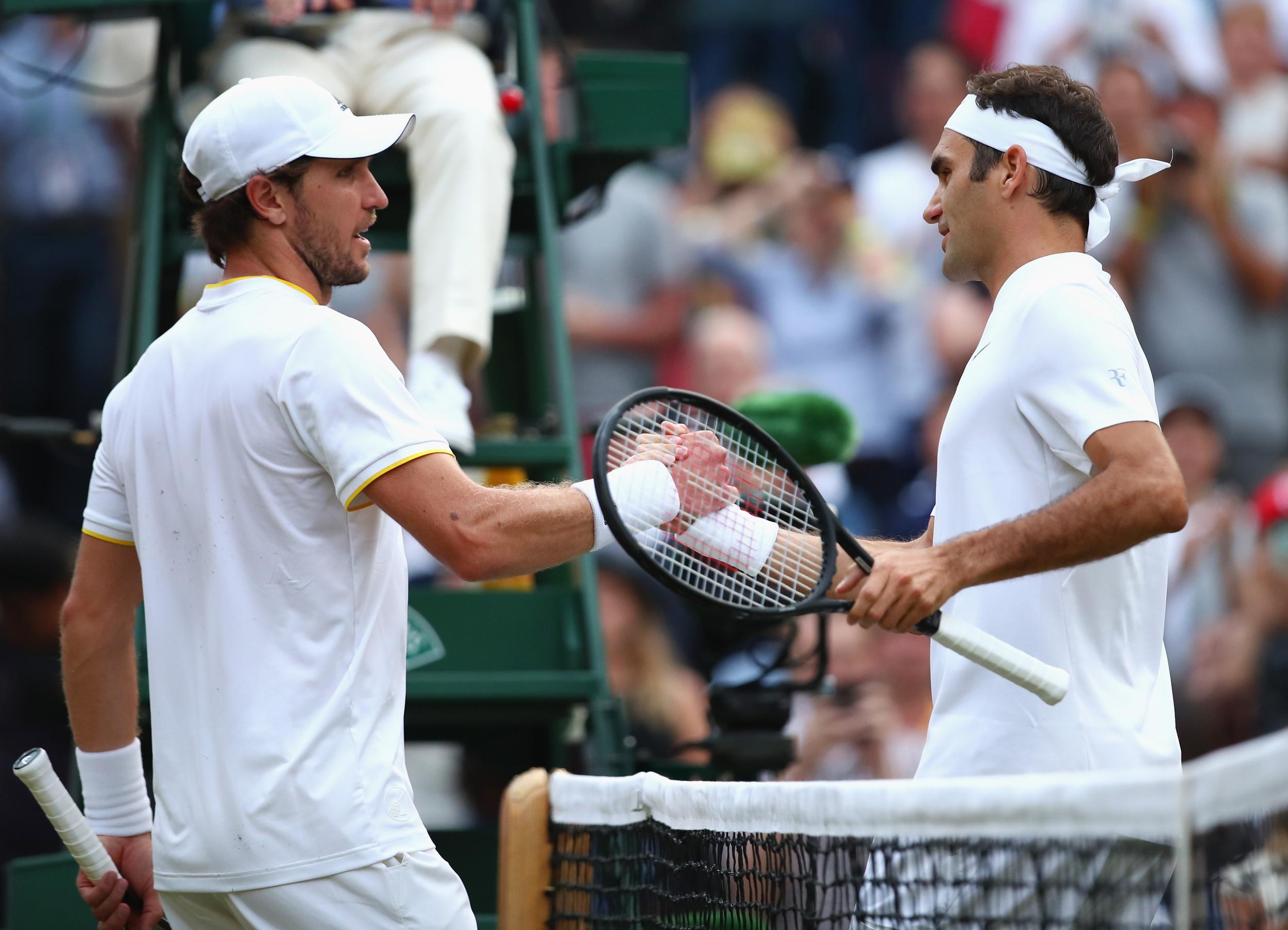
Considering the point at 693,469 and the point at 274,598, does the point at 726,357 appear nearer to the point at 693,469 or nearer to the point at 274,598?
the point at 693,469

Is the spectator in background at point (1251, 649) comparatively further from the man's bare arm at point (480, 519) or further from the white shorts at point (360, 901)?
the white shorts at point (360, 901)

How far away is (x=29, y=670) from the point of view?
18.2 ft

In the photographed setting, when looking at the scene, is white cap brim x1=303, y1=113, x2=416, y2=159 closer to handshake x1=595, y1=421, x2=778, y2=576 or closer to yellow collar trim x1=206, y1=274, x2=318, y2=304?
yellow collar trim x1=206, y1=274, x2=318, y2=304

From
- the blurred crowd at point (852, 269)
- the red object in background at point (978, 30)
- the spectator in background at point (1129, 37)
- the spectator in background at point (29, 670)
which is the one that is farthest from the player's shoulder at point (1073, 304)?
the red object in background at point (978, 30)

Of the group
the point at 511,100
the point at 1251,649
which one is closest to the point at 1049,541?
the point at 511,100

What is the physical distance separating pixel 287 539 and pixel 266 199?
0.60 meters

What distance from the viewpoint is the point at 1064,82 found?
2.99 m

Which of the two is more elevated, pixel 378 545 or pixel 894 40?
pixel 894 40

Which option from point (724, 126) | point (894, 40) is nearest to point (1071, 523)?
point (724, 126)

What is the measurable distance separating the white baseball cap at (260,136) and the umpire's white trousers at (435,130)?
1692 millimetres

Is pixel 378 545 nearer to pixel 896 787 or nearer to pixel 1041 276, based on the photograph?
pixel 896 787

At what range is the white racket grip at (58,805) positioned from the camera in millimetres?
2639

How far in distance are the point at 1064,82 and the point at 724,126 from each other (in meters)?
5.19

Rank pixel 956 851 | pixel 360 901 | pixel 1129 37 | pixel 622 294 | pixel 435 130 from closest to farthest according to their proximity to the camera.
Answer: pixel 956 851
pixel 360 901
pixel 435 130
pixel 622 294
pixel 1129 37
